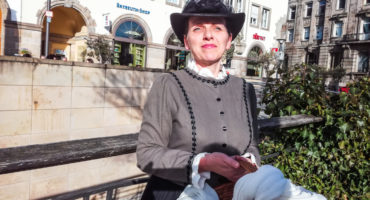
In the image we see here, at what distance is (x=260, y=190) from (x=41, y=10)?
18470 millimetres

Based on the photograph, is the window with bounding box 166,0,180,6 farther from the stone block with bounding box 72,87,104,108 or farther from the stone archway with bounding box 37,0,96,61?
the stone block with bounding box 72,87,104,108

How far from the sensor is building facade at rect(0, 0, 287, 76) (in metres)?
15.7

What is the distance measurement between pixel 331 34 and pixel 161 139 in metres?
40.4

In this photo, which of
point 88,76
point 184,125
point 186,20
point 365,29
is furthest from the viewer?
point 365,29

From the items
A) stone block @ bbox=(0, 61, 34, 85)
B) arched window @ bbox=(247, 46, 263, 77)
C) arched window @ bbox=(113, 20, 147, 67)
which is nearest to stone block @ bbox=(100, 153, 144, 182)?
stone block @ bbox=(0, 61, 34, 85)

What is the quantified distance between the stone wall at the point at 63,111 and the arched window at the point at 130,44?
12699 mm

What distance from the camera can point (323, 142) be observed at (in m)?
3.12

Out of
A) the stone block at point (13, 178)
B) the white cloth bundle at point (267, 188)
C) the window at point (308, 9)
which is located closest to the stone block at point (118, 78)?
the stone block at point (13, 178)

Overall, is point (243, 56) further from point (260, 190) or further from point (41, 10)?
point (260, 190)

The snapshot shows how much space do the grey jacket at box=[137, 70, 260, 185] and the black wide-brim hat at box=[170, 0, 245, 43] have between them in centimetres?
31

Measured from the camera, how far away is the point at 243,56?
2780 cm

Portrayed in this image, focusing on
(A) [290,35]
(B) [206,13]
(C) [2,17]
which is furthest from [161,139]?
(A) [290,35]

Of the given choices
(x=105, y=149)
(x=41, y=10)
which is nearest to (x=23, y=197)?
(x=105, y=149)

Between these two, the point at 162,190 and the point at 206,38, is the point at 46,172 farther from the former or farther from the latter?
the point at 206,38
